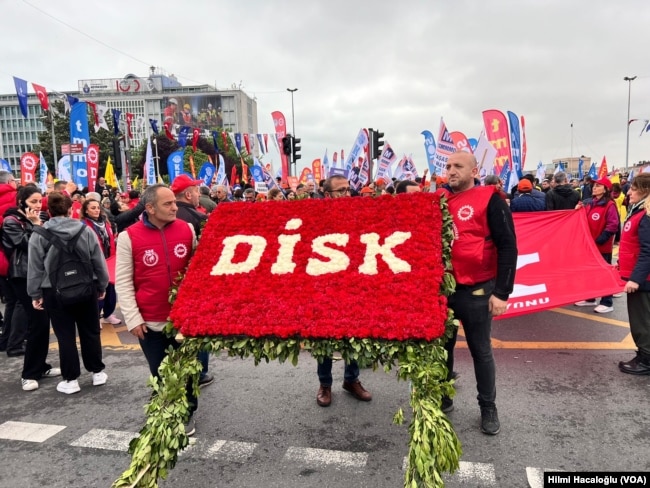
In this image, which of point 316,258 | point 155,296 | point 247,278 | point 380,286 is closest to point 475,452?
point 380,286

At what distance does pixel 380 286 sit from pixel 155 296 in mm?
1652

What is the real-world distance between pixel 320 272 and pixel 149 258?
128 centimetres

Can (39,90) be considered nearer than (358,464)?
No

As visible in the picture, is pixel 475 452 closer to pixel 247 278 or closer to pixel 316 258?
pixel 316 258

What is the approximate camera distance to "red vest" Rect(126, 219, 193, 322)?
310 cm

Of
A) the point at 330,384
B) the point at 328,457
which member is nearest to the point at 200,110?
the point at 330,384

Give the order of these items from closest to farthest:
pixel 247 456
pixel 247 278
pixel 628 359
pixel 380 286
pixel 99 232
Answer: pixel 380 286
pixel 247 278
pixel 247 456
pixel 628 359
pixel 99 232

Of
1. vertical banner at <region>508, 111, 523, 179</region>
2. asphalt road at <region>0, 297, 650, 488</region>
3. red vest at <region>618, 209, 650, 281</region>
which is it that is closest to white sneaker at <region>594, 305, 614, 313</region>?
asphalt road at <region>0, 297, 650, 488</region>

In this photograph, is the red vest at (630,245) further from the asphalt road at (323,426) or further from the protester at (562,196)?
the protester at (562,196)

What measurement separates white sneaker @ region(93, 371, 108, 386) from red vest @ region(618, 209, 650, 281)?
5.44 metres

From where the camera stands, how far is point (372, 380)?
13.9 feet

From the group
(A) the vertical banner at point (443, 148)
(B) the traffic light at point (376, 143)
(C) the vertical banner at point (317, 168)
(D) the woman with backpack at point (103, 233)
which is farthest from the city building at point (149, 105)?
(D) the woman with backpack at point (103, 233)

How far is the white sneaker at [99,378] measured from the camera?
4355mm

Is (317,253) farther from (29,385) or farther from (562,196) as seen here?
(562,196)
